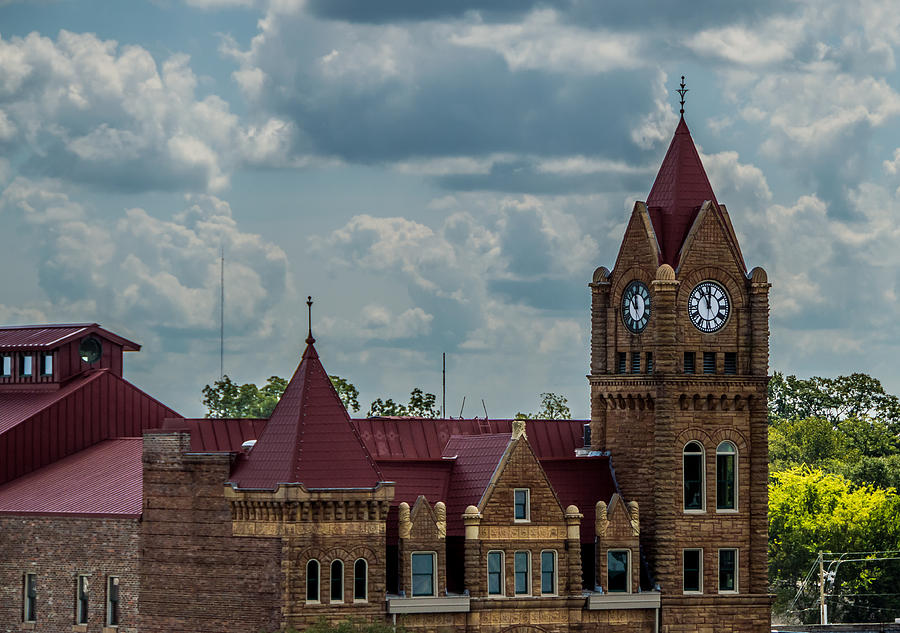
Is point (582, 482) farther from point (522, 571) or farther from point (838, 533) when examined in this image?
point (838, 533)

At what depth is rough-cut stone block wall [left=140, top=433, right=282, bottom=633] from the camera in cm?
7431

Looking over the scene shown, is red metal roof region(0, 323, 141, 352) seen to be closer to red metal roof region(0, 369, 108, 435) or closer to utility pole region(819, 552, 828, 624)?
red metal roof region(0, 369, 108, 435)

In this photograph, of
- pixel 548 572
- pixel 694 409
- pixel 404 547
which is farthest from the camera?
pixel 694 409

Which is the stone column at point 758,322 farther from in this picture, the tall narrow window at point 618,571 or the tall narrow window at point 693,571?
the tall narrow window at point 618,571

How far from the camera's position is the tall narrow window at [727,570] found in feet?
270

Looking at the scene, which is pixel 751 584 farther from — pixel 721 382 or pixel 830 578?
pixel 830 578

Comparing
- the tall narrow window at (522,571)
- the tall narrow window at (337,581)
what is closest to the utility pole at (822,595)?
the tall narrow window at (522,571)

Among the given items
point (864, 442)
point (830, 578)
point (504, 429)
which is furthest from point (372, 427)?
point (864, 442)

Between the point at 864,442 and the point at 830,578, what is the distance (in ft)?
130

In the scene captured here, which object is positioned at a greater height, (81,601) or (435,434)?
(435,434)

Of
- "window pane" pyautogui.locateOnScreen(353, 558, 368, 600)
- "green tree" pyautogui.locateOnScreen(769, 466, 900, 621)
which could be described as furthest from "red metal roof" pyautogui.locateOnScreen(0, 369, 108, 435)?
"green tree" pyautogui.locateOnScreen(769, 466, 900, 621)

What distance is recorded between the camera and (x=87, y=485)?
83812 millimetres

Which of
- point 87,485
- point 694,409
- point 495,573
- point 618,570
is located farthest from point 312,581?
point 694,409

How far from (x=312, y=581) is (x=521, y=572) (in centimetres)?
918
